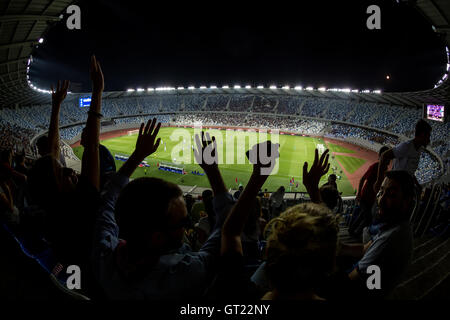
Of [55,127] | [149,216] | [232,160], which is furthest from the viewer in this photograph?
[232,160]

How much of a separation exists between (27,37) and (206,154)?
1226 inches

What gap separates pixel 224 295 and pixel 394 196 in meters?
2.27

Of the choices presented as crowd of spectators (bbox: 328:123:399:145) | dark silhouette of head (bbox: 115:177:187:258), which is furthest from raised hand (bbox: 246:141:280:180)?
crowd of spectators (bbox: 328:123:399:145)

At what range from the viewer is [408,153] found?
4777 mm

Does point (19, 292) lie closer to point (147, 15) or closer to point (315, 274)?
point (315, 274)

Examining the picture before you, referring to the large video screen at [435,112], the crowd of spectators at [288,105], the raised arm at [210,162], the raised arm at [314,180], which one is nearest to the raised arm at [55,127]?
the raised arm at [210,162]

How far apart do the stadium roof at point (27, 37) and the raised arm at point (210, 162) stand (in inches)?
881

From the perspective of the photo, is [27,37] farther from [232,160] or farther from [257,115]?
[257,115]

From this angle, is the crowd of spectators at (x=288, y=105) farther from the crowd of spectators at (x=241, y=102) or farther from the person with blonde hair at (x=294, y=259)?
the person with blonde hair at (x=294, y=259)

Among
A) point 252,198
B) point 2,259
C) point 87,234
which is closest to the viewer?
point 252,198

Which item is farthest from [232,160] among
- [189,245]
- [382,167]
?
[189,245]

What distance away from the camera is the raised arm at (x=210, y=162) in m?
2.28
